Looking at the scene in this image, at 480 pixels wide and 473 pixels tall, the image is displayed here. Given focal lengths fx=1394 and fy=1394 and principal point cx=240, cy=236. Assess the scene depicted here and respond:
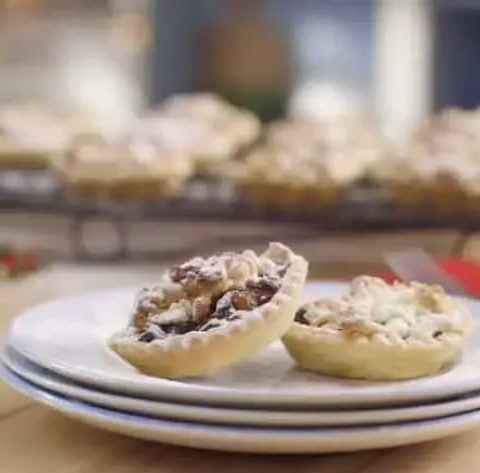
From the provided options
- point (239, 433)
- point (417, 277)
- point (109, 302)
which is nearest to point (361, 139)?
point (417, 277)

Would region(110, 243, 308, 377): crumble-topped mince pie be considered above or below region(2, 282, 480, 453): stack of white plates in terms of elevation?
above

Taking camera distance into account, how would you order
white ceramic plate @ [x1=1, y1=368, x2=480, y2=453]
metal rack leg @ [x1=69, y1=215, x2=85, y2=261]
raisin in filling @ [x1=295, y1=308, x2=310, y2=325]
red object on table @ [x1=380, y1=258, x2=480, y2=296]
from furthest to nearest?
metal rack leg @ [x1=69, y1=215, x2=85, y2=261], red object on table @ [x1=380, y1=258, x2=480, y2=296], raisin in filling @ [x1=295, y1=308, x2=310, y2=325], white ceramic plate @ [x1=1, y1=368, x2=480, y2=453]

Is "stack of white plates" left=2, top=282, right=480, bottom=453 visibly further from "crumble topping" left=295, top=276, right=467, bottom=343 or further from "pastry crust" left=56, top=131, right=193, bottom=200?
"pastry crust" left=56, top=131, right=193, bottom=200

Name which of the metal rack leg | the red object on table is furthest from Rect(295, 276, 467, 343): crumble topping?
the metal rack leg

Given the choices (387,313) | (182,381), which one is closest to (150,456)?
(182,381)

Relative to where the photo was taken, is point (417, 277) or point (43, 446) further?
point (417, 277)

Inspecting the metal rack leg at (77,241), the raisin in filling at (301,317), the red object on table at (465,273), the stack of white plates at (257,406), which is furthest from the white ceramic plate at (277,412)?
the metal rack leg at (77,241)

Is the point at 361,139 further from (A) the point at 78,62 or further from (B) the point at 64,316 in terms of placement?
(A) the point at 78,62
